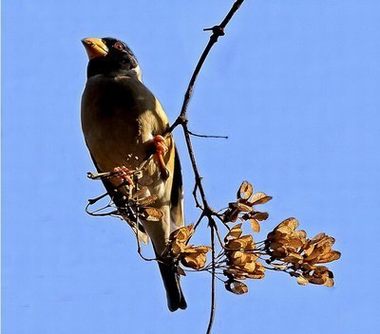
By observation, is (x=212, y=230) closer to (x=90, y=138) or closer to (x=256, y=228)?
(x=256, y=228)

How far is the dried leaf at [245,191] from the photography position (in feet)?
8.59

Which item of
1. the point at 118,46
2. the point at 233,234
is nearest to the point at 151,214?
the point at 233,234

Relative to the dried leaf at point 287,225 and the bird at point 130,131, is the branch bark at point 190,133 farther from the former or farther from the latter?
the bird at point 130,131

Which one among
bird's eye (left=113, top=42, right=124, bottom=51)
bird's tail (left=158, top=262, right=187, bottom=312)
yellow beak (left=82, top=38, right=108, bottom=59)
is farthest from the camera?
bird's eye (left=113, top=42, right=124, bottom=51)

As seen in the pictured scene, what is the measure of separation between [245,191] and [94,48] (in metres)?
1.73

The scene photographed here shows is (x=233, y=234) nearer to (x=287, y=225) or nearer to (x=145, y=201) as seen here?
(x=287, y=225)

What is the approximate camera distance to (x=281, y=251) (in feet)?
8.21

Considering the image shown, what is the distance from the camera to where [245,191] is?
2625 mm

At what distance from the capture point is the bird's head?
13.3 ft

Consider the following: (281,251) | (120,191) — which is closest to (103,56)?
(120,191)

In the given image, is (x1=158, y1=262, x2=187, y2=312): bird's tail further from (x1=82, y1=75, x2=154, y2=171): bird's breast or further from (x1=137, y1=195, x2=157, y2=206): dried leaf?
(x1=137, y1=195, x2=157, y2=206): dried leaf

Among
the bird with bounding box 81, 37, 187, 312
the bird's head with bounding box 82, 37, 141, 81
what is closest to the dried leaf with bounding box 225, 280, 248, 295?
the bird with bounding box 81, 37, 187, 312

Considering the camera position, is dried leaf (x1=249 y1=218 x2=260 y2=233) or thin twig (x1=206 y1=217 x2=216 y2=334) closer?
thin twig (x1=206 y1=217 x2=216 y2=334)

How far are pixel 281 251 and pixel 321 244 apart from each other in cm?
14
